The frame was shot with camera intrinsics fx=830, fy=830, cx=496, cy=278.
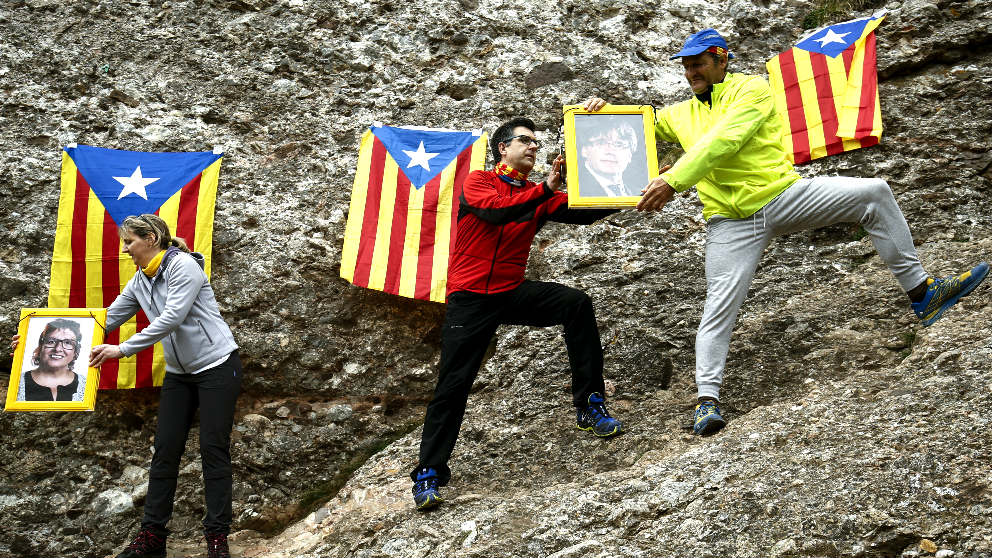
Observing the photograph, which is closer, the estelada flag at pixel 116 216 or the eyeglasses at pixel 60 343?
the eyeglasses at pixel 60 343

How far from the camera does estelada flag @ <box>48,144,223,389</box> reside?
17.8ft

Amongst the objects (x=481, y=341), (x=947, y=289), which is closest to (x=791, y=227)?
(x=947, y=289)

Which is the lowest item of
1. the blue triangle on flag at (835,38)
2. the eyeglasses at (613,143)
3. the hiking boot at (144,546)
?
the hiking boot at (144,546)

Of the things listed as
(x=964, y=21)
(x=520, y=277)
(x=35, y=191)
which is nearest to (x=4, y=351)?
(x=35, y=191)

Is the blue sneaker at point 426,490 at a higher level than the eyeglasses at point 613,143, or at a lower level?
lower

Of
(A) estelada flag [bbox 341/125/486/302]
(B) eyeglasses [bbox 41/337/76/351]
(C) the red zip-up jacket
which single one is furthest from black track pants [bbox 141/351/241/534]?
(A) estelada flag [bbox 341/125/486/302]

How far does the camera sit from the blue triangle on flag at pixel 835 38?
653 cm

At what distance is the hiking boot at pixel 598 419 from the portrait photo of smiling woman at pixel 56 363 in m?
2.65

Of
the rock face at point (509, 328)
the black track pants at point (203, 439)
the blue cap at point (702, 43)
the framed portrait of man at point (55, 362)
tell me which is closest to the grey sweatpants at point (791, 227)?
the rock face at point (509, 328)

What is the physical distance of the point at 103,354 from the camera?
431 cm

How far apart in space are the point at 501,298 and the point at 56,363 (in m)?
2.39

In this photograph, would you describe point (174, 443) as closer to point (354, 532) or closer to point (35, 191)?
point (354, 532)

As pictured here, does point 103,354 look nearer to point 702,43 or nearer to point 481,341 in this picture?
point 481,341

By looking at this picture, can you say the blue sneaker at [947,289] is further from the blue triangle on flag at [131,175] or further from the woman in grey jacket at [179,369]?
the blue triangle on flag at [131,175]
